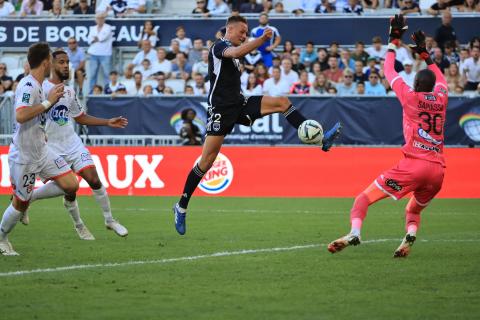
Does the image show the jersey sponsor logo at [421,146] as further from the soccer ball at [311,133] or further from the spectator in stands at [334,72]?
the spectator in stands at [334,72]

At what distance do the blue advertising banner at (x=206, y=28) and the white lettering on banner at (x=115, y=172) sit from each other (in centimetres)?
557

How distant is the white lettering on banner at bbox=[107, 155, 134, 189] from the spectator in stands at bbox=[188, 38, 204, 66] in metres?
4.59

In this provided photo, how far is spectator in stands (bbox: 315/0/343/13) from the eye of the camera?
2570 cm

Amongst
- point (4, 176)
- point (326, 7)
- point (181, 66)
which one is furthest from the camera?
point (326, 7)

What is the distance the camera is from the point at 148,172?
864 inches

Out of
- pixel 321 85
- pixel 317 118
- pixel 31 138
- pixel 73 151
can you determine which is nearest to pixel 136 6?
pixel 321 85

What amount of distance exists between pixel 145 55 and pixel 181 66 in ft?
4.63

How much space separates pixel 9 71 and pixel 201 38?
536cm

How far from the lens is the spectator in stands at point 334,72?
78.5ft

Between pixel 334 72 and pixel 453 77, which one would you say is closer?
pixel 453 77

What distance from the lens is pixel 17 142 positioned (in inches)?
445

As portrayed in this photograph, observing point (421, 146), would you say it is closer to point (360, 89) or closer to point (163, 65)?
point (360, 89)

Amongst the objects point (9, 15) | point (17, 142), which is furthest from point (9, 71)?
point (17, 142)

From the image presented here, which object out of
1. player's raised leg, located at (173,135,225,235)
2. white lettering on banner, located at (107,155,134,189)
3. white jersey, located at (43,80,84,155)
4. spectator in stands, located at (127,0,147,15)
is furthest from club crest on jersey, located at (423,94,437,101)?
spectator in stands, located at (127,0,147,15)
